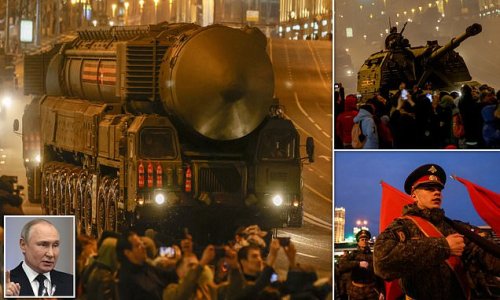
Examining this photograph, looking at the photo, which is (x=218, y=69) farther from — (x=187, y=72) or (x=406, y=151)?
(x=406, y=151)

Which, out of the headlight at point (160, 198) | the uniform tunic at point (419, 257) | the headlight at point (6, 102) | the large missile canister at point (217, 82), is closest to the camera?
the uniform tunic at point (419, 257)

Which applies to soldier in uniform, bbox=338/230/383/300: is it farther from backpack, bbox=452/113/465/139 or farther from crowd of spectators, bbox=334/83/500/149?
backpack, bbox=452/113/465/139

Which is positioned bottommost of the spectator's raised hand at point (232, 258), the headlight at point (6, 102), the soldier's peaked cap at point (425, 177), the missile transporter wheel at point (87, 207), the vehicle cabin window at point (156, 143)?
→ the spectator's raised hand at point (232, 258)

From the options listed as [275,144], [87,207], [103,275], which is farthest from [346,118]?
[103,275]

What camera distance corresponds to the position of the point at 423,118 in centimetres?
1103

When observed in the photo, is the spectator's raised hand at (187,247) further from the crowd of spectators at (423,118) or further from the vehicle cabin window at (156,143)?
the crowd of spectators at (423,118)

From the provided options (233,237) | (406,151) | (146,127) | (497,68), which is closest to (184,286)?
(233,237)

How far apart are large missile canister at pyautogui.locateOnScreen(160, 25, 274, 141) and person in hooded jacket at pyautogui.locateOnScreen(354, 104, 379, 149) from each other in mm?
693

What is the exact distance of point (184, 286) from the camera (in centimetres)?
1101

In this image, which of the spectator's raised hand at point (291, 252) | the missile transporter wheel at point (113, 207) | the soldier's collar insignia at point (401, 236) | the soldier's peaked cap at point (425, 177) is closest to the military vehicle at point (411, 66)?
the soldier's peaked cap at point (425, 177)

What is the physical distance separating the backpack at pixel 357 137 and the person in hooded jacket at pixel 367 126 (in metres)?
0.02

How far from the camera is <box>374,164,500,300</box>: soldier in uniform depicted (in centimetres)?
1047

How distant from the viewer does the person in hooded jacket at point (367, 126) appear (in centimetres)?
1098

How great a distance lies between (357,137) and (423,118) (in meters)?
0.50
